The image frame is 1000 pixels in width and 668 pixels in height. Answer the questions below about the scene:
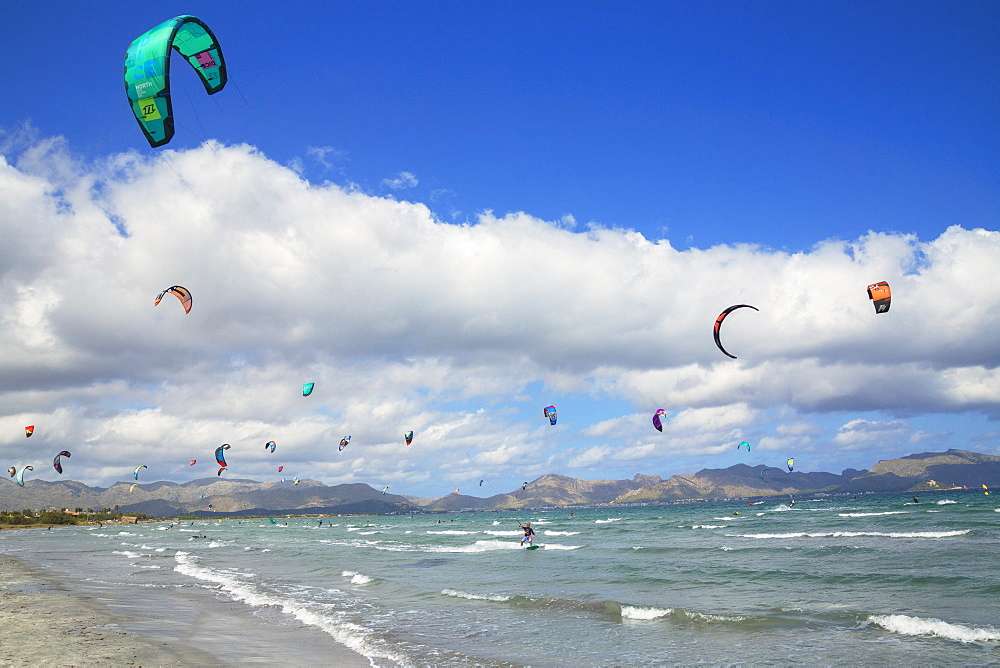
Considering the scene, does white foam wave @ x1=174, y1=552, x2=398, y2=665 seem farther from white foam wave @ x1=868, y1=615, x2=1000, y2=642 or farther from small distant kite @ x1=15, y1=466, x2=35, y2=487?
small distant kite @ x1=15, y1=466, x2=35, y2=487

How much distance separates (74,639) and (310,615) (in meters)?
5.06

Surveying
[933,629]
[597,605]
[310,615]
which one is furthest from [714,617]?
[310,615]

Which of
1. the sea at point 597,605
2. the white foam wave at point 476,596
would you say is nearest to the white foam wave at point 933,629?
the sea at point 597,605

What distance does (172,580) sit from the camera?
2238 cm

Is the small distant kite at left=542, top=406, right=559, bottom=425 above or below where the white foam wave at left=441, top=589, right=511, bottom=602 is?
above

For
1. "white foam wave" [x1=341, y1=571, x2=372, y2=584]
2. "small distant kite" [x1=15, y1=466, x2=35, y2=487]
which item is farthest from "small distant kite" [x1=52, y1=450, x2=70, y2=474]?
"white foam wave" [x1=341, y1=571, x2=372, y2=584]

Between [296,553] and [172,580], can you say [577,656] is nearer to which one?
[172,580]

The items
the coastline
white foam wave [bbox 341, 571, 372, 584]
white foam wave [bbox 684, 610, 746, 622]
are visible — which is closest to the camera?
the coastline

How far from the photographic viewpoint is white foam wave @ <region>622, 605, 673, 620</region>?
13.8 meters

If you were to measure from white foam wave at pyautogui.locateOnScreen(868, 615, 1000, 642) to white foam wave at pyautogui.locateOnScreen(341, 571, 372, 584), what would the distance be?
15.2 meters

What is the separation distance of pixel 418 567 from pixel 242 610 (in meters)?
11.1

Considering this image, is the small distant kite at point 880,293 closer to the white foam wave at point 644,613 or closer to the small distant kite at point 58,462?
the white foam wave at point 644,613

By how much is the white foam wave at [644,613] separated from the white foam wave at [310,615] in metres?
5.79

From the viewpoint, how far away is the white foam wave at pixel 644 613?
13.8m
